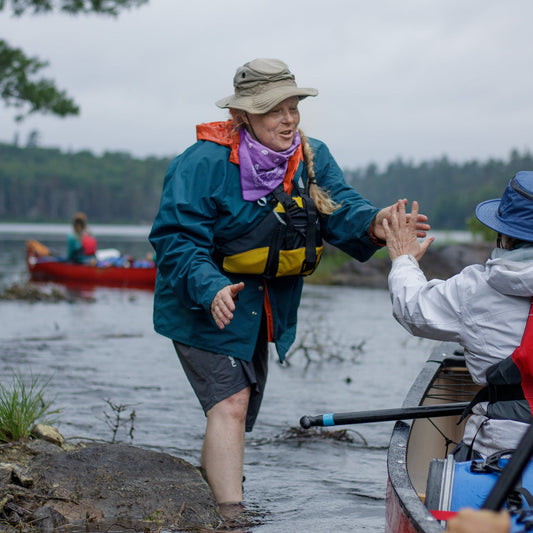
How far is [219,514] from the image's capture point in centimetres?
426

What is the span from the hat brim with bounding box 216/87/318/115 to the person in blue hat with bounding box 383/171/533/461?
125 centimetres

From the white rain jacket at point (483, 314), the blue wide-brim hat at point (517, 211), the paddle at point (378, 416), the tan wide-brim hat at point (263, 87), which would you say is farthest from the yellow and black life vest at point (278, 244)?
the blue wide-brim hat at point (517, 211)

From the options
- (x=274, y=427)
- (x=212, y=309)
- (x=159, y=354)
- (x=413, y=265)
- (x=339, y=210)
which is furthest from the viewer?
(x=159, y=354)

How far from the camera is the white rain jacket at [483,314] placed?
9.43ft

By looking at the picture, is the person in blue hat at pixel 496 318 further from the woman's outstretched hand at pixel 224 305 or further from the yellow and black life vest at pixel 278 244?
the yellow and black life vest at pixel 278 244

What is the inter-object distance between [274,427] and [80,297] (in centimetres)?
1240

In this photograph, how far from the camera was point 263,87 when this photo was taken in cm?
414

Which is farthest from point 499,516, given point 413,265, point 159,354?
point 159,354

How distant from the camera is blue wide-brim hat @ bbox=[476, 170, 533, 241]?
9.68 feet

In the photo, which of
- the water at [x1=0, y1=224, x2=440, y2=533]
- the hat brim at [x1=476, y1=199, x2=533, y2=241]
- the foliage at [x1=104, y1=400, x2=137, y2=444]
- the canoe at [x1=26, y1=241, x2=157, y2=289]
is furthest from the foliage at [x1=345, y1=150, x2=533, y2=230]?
the hat brim at [x1=476, y1=199, x2=533, y2=241]

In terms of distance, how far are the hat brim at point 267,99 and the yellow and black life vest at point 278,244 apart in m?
0.40

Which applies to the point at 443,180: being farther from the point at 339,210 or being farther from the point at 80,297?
the point at 339,210

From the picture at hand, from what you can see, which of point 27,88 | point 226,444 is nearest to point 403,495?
point 226,444

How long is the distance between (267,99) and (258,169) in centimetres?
33
